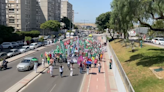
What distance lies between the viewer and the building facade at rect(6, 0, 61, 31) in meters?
66.7

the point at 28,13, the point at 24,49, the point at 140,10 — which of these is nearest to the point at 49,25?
the point at 28,13

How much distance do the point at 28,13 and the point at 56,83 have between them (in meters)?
62.3

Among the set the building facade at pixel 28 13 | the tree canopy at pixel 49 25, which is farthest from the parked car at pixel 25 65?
the tree canopy at pixel 49 25

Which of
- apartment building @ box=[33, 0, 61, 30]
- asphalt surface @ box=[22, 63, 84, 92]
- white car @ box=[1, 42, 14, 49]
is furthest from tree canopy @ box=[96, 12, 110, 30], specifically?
asphalt surface @ box=[22, 63, 84, 92]

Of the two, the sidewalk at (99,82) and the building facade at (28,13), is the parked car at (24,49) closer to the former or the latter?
the sidewalk at (99,82)

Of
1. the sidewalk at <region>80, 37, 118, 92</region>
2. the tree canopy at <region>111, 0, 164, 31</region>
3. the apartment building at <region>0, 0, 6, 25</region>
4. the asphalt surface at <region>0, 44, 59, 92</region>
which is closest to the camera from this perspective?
the sidewalk at <region>80, 37, 118, 92</region>

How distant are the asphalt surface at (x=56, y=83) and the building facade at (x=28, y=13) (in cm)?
5152

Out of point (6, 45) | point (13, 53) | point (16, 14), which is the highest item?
point (16, 14)

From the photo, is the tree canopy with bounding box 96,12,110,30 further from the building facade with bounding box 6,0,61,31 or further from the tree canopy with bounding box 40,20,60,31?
the building facade with bounding box 6,0,61,31

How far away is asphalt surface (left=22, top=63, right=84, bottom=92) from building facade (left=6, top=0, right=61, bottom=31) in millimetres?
51520

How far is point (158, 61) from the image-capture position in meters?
19.9

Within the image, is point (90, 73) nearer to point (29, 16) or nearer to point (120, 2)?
point (120, 2)

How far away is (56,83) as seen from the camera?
17688 millimetres

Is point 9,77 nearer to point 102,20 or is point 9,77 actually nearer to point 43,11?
point 102,20
